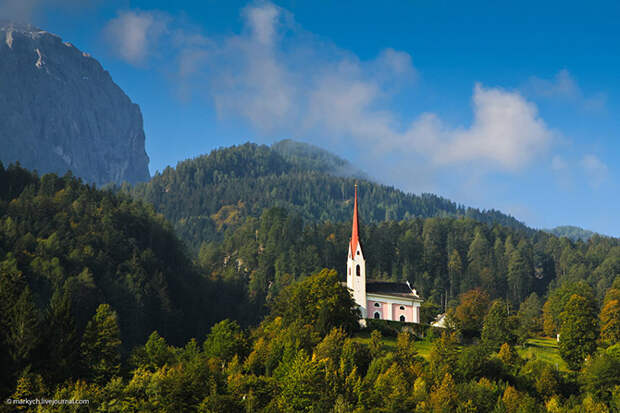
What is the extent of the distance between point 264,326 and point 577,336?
3294 centimetres

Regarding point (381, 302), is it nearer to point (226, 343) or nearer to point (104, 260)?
point (226, 343)

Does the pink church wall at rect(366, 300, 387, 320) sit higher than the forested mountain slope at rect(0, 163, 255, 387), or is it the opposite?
the forested mountain slope at rect(0, 163, 255, 387)

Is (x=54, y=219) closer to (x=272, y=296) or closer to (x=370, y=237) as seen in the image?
(x=272, y=296)

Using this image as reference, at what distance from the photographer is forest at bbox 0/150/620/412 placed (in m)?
43.3

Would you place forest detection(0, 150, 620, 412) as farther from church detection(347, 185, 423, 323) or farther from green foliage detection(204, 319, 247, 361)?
church detection(347, 185, 423, 323)

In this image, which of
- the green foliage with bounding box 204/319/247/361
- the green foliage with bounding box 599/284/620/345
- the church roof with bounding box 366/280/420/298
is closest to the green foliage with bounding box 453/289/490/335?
the church roof with bounding box 366/280/420/298

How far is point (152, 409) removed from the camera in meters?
41.0

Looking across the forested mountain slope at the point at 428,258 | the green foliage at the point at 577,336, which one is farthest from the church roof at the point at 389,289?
the forested mountain slope at the point at 428,258

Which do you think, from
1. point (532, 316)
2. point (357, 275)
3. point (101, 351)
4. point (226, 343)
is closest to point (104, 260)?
point (357, 275)

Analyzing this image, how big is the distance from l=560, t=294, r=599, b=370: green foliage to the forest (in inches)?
6.0

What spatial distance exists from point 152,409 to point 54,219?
7003 cm

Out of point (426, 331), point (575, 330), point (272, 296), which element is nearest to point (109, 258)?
point (272, 296)

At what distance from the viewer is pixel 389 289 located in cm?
7938

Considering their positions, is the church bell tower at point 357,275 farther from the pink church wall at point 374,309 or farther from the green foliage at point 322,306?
the green foliage at point 322,306
